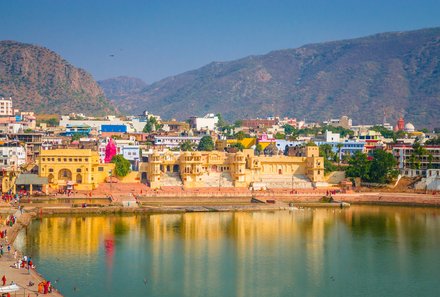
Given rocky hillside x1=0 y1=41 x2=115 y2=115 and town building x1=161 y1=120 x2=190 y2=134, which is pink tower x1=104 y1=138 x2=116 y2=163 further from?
rocky hillside x1=0 y1=41 x2=115 y2=115

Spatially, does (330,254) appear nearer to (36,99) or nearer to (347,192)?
(347,192)

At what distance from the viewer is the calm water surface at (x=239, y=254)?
28375 millimetres

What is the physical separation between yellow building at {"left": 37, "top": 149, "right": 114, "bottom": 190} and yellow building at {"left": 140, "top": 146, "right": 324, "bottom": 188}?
12.5ft

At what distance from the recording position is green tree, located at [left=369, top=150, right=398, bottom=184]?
181 feet

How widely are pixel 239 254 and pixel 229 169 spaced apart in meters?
22.2

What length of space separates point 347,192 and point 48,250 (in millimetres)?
25256

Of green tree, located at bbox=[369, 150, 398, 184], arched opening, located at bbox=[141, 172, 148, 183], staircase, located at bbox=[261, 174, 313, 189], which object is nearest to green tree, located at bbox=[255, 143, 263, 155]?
staircase, located at bbox=[261, 174, 313, 189]

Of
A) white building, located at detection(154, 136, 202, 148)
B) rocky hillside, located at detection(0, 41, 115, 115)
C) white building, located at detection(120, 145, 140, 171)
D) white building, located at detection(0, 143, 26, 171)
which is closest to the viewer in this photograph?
white building, located at detection(0, 143, 26, 171)

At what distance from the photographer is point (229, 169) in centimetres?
5562

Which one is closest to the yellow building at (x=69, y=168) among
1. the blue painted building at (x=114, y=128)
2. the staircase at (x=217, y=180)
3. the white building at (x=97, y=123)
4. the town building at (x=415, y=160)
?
the staircase at (x=217, y=180)

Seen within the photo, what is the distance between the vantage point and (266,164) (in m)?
56.3

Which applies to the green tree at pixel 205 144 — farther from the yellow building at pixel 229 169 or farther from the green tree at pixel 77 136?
the yellow building at pixel 229 169

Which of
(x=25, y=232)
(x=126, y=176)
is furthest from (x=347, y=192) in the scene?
(x=25, y=232)

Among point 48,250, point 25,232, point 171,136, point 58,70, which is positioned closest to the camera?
point 48,250
